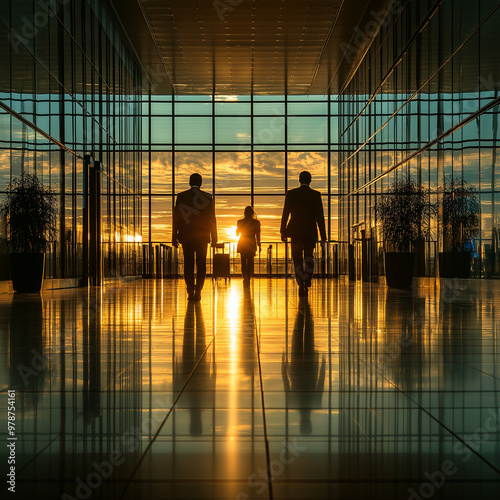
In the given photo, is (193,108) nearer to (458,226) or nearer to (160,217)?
(160,217)

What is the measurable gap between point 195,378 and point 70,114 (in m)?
15.5

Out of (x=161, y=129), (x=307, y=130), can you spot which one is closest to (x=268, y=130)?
(x=307, y=130)

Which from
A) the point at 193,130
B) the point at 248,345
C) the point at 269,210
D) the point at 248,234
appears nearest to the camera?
the point at 248,345

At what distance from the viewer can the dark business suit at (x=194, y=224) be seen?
973 centimetres

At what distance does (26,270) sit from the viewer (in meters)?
13.5

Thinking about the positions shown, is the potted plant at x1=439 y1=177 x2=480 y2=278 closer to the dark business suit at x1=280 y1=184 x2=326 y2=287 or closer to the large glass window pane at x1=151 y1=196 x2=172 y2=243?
the dark business suit at x1=280 y1=184 x2=326 y2=287

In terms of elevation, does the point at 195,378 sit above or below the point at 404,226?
below

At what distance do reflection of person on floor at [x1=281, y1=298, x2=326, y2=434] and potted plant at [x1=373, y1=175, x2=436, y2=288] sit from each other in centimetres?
1126

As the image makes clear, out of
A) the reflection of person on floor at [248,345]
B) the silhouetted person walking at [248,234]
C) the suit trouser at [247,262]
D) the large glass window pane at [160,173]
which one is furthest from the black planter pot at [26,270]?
the large glass window pane at [160,173]

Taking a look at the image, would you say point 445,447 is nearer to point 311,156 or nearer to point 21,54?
point 21,54

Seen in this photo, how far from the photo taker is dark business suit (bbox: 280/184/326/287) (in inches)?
409

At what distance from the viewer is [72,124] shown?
1788 centimetres

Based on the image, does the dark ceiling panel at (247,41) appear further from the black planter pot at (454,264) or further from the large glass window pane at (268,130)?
the black planter pot at (454,264)

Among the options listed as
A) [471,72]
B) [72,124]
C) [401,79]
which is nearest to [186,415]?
[471,72]
